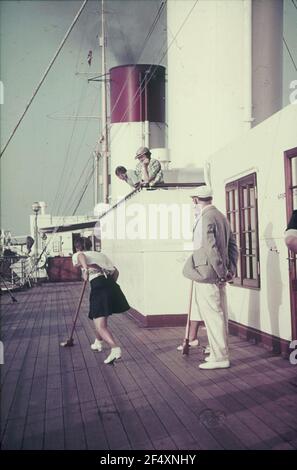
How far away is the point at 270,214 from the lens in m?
6.50

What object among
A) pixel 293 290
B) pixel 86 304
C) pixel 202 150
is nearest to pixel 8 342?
pixel 293 290

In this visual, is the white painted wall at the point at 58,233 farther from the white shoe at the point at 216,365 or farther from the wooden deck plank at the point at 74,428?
the wooden deck plank at the point at 74,428

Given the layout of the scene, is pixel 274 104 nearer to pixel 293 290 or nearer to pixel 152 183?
pixel 152 183

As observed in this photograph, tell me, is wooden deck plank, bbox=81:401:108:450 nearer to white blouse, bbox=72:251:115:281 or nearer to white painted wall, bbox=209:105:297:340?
white blouse, bbox=72:251:115:281

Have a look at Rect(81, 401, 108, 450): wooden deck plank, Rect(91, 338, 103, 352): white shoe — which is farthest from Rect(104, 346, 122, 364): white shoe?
Rect(81, 401, 108, 450): wooden deck plank

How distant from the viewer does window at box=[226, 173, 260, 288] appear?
7.26 metres

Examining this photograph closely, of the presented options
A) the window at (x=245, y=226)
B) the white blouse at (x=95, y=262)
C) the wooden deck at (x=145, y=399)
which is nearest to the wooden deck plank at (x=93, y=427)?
the wooden deck at (x=145, y=399)

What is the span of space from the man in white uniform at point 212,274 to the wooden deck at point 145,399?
0.30 meters

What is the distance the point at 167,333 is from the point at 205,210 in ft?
9.90

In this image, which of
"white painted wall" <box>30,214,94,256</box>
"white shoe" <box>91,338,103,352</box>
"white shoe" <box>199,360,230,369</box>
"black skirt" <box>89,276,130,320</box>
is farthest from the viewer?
"white painted wall" <box>30,214,94,256</box>

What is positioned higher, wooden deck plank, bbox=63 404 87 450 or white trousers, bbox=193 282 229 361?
white trousers, bbox=193 282 229 361

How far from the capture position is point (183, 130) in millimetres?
13562

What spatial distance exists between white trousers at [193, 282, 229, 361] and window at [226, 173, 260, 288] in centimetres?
137

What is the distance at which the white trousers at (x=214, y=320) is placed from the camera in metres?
5.80
